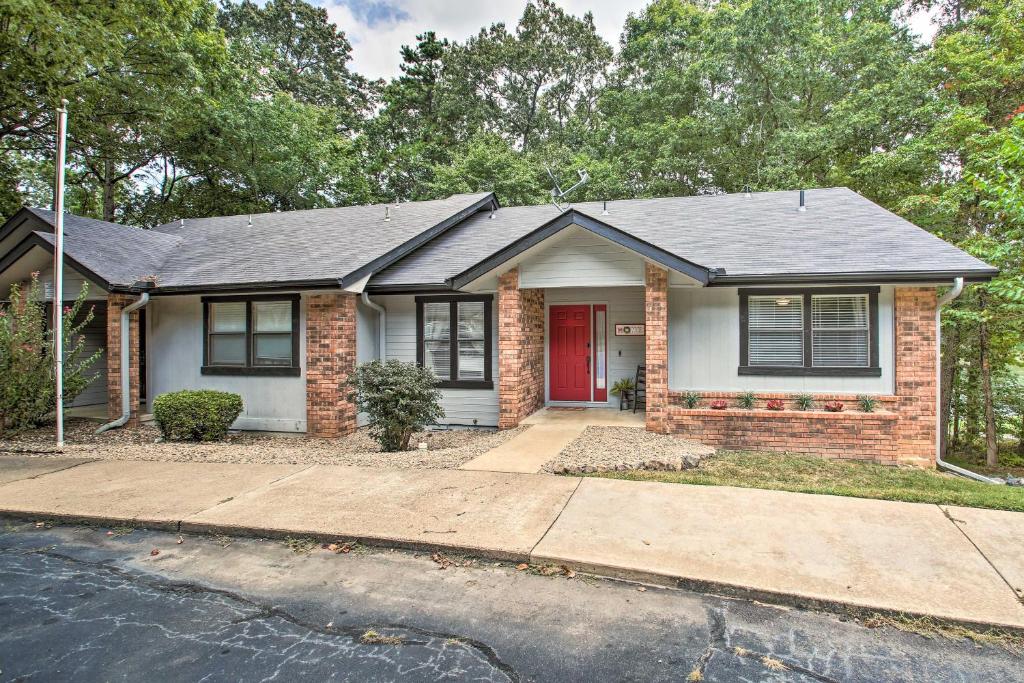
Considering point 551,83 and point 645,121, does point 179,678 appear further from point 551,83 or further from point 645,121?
point 551,83

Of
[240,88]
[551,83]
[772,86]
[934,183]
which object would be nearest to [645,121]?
[772,86]

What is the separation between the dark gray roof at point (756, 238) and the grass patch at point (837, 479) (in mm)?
2883

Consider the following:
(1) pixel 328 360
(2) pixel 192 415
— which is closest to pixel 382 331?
(1) pixel 328 360

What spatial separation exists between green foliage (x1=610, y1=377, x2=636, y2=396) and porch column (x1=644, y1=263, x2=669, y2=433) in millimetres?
1983

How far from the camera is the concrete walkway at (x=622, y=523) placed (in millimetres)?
3592

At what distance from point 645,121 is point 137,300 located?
1869cm

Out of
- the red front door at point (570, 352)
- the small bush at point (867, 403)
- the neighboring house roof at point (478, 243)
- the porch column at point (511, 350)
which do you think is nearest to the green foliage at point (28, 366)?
the neighboring house roof at point (478, 243)

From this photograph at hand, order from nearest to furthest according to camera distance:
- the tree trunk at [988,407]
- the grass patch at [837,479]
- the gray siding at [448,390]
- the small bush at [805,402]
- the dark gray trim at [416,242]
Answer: the grass patch at [837,479] → the small bush at [805,402] → the dark gray trim at [416,242] → the gray siding at [448,390] → the tree trunk at [988,407]

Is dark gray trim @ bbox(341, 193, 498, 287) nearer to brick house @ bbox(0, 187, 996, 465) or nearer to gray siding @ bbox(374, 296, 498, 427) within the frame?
brick house @ bbox(0, 187, 996, 465)

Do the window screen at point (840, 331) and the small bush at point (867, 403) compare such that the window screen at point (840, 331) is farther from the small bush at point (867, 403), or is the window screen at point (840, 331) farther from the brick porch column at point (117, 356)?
the brick porch column at point (117, 356)

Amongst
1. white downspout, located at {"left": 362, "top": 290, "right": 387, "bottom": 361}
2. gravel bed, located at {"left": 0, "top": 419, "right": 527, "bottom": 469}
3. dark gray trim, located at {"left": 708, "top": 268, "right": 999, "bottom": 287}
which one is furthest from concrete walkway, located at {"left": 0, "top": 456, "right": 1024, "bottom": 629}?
white downspout, located at {"left": 362, "top": 290, "right": 387, "bottom": 361}

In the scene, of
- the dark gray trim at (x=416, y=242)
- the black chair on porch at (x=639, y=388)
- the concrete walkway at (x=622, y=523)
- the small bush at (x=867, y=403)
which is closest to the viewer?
the concrete walkway at (x=622, y=523)

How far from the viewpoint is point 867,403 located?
27.4 ft

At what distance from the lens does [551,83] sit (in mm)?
27359
